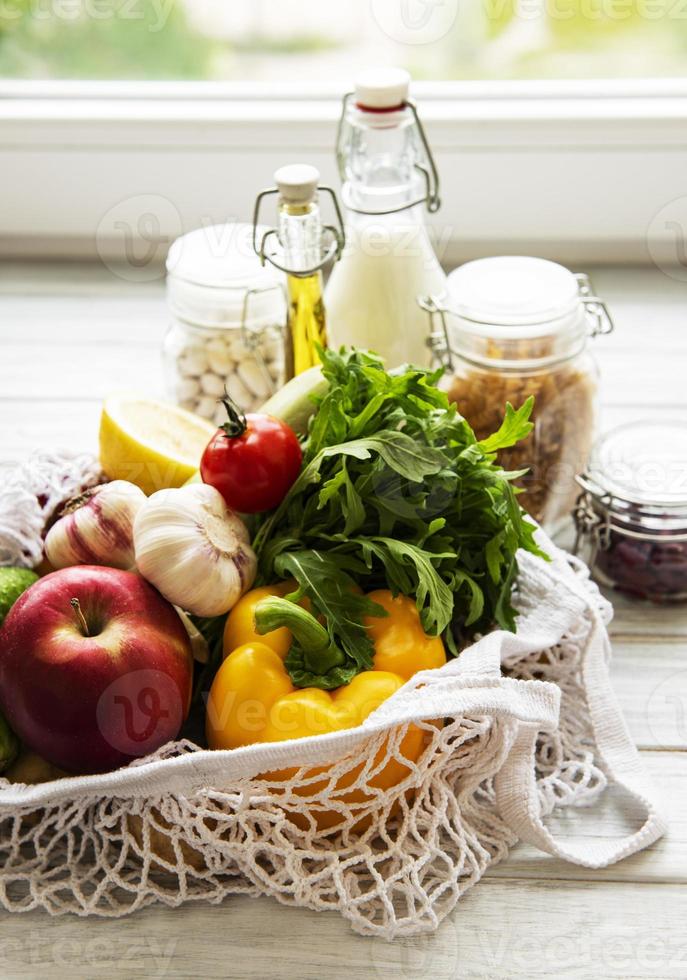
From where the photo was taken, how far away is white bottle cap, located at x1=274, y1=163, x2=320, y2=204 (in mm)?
954

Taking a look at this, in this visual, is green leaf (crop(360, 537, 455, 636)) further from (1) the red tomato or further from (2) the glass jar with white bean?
(2) the glass jar with white bean

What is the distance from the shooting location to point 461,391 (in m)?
0.99

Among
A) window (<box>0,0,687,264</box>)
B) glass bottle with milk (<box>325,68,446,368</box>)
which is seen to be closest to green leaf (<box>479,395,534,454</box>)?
glass bottle with milk (<box>325,68,446,368</box>)

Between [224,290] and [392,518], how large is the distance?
1.12 feet

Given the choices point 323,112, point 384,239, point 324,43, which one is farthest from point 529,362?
point 324,43

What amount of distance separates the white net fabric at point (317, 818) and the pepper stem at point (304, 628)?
0.05m

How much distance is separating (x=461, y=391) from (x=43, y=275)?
72 centimetres

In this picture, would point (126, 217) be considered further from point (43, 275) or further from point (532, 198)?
point (532, 198)

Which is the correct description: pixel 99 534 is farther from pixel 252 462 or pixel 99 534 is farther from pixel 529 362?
pixel 529 362

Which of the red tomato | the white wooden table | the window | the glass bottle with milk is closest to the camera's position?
the white wooden table

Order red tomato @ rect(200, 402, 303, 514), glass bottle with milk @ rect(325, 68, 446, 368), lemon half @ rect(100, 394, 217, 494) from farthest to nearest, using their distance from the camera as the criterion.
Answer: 1. glass bottle with milk @ rect(325, 68, 446, 368)
2. lemon half @ rect(100, 394, 217, 494)
3. red tomato @ rect(200, 402, 303, 514)

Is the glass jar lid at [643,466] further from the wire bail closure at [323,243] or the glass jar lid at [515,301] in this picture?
the wire bail closure at [323,243]

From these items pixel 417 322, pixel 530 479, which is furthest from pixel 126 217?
pixel 530 479

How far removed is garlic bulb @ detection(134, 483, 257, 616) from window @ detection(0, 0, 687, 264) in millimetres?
789
